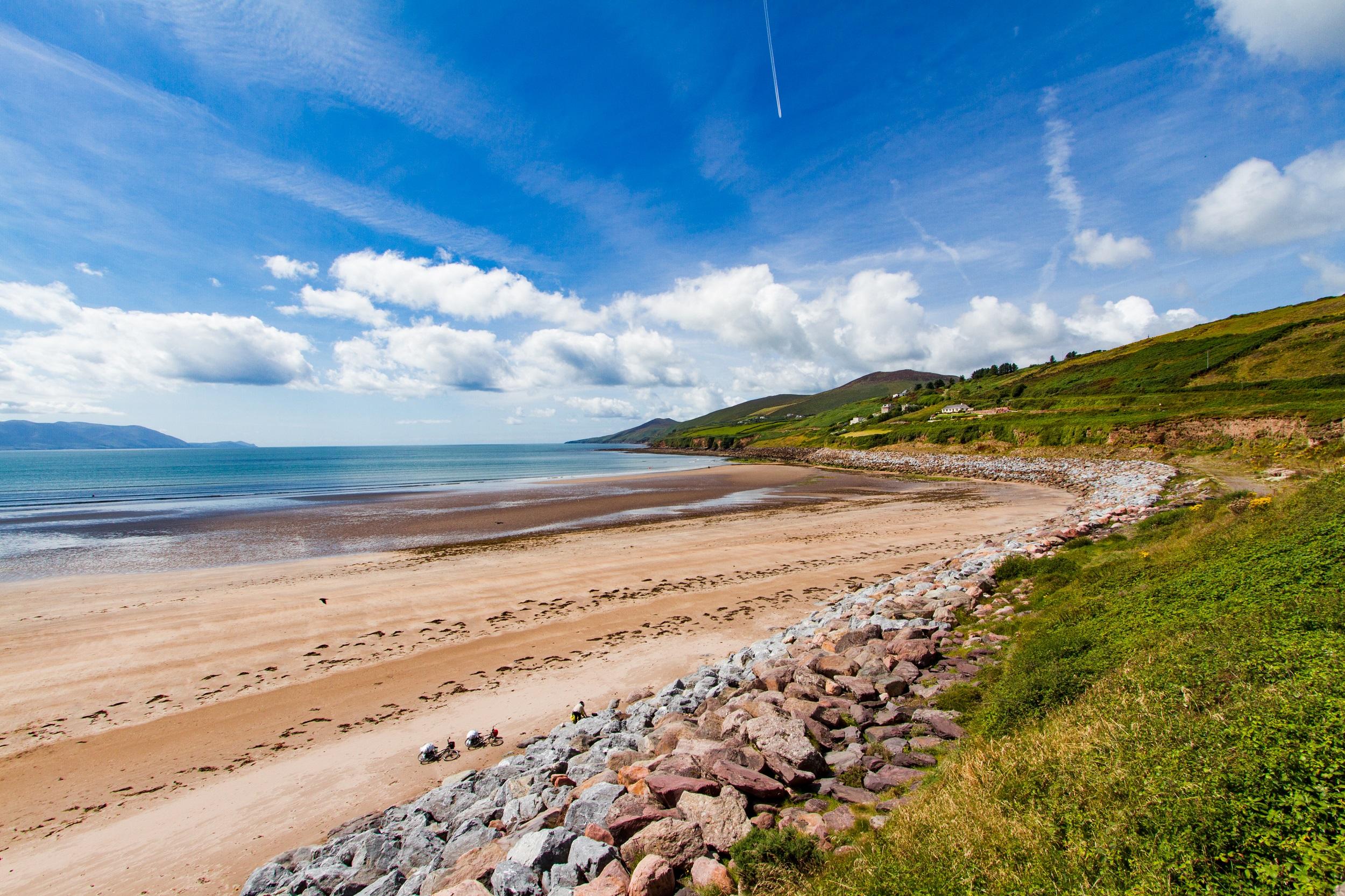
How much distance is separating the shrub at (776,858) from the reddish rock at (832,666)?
4.71m

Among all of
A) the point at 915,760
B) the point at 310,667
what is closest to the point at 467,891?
the point at 915,760

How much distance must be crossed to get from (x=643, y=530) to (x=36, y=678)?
77.6ft

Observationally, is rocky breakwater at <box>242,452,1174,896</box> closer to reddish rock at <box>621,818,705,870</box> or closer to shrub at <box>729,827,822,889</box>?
reddish rock at <box>621,818,705,870</box>

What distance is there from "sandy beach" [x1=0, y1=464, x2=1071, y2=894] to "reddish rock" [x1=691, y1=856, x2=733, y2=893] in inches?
222

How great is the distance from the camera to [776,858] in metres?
4.71

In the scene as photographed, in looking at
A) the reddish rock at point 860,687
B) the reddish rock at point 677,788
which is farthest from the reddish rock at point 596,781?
the reddish rock at point 860,687

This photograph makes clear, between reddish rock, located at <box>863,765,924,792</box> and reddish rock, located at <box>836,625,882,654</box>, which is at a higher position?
reddish rock, located at <box>863,765,924,792</box>

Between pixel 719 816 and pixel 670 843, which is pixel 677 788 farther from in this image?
pixel 670 843

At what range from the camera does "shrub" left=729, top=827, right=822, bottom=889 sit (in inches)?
180

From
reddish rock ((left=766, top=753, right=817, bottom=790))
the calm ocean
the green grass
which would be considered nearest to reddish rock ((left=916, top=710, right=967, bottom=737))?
the green grass

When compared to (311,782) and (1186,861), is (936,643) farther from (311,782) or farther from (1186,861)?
(311,782)

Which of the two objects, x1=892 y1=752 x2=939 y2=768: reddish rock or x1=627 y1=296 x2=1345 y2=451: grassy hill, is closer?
x1=892 y1=752 x2=939 y2=768: reddish rock

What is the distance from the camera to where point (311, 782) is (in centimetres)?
906

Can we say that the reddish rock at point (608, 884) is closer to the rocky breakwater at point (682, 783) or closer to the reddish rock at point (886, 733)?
the rocky breakwater at point (682, 783)
